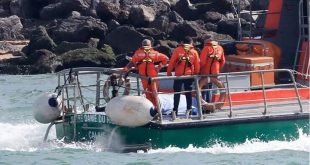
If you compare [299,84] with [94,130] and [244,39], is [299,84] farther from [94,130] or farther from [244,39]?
[94,130]

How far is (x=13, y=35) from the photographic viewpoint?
35.9 meters

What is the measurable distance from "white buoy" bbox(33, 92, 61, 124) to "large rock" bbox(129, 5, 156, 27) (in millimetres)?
19340

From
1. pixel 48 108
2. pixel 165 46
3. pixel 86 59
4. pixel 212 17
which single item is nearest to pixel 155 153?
pixel 48 108

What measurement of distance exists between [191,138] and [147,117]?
747mm

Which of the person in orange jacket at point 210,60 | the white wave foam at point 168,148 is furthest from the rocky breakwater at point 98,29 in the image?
the person in orange jacket at point 210,60

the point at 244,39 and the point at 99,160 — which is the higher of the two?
the point at 244,39

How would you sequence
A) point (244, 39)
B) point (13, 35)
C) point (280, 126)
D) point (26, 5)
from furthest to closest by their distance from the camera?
point (26, 5) → point (13, 35) → point (244, 39) → point (280, 126)

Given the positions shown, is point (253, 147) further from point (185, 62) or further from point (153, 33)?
point (153, 33)

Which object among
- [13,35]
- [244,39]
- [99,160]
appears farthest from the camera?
[13,35]

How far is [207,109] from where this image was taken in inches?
558

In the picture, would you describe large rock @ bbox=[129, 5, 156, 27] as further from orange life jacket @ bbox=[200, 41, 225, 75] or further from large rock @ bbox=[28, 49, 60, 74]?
orange life jacket @ bbox=[200, 41, 225, 75]

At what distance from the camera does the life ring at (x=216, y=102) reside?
46.0 ft

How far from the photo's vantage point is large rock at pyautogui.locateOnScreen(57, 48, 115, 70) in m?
29.8

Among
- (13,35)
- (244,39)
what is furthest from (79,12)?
(244,39)
